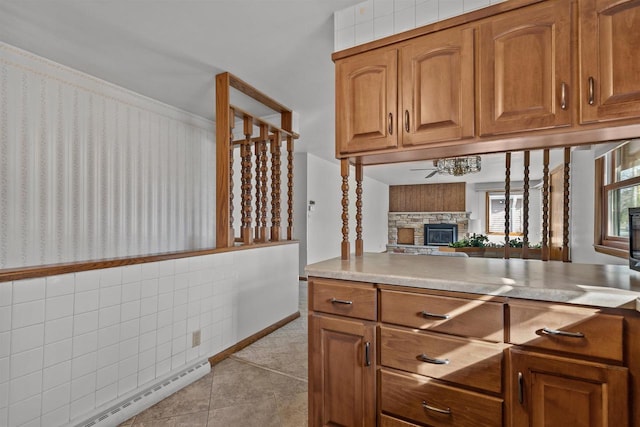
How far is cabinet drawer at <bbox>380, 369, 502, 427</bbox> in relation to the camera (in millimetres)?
1201

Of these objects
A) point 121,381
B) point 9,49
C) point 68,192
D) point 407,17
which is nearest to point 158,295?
point 121,381

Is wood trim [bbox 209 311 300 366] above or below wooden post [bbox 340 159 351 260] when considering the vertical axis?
below

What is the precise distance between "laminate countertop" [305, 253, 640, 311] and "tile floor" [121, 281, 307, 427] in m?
1.05

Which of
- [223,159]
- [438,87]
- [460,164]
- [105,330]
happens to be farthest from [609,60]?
[460,164]

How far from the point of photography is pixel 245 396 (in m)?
2.14

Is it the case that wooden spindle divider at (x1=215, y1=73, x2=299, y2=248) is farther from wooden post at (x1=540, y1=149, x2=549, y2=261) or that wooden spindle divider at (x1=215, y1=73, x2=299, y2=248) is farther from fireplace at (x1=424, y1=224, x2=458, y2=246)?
fireplace at (x1=424, y1=224, x2=458, y2=246)

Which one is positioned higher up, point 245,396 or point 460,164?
point 460,164

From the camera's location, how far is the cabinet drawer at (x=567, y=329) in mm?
1032

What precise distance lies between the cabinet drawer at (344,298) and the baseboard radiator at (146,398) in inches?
54.6

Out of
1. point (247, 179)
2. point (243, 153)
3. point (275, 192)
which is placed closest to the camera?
point (247, 179)

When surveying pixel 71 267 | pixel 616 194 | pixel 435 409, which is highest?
pixel 616 194

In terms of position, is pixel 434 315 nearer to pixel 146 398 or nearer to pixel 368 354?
pixel 368 354

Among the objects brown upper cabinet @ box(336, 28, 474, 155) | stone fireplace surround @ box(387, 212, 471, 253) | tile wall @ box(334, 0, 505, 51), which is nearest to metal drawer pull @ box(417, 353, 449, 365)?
brown upper cabinet @ box(336, 28, 474, 155)

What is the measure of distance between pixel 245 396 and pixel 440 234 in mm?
8662
